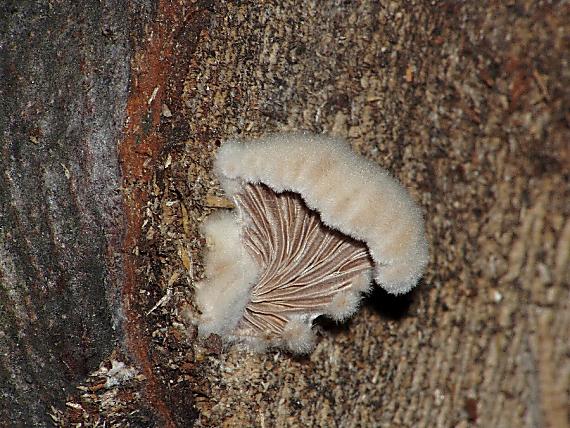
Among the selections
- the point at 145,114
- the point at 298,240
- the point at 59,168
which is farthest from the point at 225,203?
the point at 59,168

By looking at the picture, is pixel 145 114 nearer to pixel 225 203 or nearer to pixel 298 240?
pixel 225 203

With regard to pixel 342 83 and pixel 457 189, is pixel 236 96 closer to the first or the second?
pixel 342 83

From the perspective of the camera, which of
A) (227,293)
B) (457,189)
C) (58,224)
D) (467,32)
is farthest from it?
(457,189)

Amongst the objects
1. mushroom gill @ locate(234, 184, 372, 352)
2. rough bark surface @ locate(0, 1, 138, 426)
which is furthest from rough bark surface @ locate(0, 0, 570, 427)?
mushroom gill @ locate(234, 184, 372, 352)

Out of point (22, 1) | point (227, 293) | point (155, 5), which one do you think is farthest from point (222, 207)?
point (22, 1)

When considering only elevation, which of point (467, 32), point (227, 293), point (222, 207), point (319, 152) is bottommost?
point (227, 293)

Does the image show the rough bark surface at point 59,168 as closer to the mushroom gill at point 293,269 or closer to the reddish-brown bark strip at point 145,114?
the reddish-brown bark strip at point 145,114

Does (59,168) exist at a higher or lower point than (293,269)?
lower
